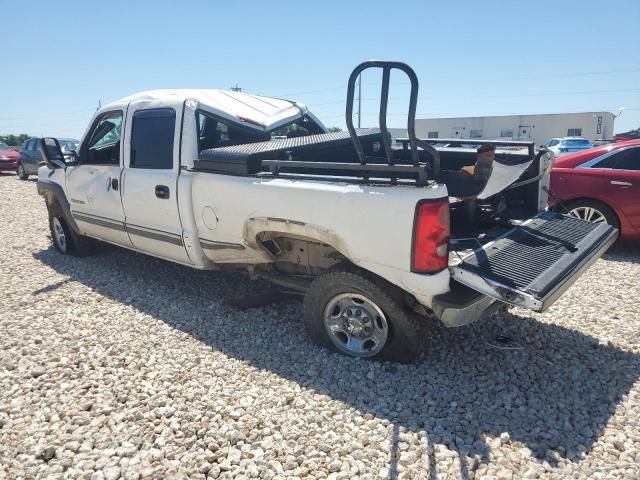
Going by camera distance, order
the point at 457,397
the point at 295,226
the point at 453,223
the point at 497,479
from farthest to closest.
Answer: the point at 453,223 → the point at 295,226 → the point at 457,397 → the point at 497,479

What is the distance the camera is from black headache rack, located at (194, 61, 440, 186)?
2836mm

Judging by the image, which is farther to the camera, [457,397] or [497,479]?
[457,397]

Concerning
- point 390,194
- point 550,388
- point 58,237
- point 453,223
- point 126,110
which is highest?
point 126,110

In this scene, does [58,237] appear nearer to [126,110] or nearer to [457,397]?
[126,110]

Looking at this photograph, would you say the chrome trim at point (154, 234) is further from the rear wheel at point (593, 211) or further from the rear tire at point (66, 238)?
the rear wheel at point (593, 211)

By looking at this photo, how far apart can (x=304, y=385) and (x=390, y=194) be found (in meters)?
1.42

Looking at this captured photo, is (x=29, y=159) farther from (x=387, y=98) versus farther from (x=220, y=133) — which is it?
(x=387, y=98)

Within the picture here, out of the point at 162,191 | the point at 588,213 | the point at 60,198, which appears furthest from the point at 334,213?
the point at 588,213

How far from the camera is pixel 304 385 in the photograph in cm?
315

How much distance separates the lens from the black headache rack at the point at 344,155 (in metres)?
2.84

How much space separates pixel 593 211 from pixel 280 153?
4.75 m

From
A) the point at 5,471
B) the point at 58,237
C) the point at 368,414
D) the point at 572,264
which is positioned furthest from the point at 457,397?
the point at 58,237

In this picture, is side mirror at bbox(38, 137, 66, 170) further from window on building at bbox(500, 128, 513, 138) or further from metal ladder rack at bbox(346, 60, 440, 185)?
window on building at bbox(500, 128, 513, 138)

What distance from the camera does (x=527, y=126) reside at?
43.4 metres
